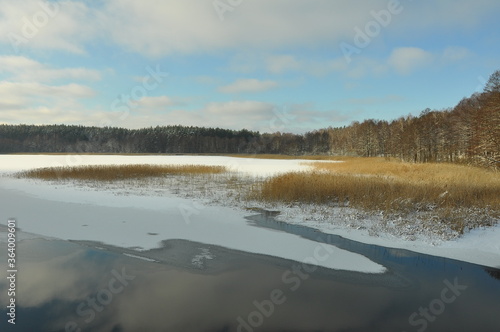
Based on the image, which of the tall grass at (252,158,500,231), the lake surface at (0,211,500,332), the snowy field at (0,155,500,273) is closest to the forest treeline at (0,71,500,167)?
the tall grass at (252,158,500,231)

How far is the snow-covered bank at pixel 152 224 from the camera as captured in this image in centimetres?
776

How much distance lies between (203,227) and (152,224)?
5.97 ft

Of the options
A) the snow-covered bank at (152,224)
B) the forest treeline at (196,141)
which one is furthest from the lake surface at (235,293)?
the forest treeline at (196,141)

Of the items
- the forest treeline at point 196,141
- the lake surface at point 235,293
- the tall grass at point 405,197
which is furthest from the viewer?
the forest treeline at point 196,141

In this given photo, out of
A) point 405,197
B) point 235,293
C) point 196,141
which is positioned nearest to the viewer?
point 235,293

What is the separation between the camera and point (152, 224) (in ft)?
33.8

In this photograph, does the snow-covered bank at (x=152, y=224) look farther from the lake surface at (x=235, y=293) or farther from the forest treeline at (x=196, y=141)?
the forest treeline at (x=196, y=141)

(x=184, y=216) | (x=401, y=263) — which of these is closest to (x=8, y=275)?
(x=184, y=216)

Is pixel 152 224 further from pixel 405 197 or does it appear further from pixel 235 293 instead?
pixel 405 197

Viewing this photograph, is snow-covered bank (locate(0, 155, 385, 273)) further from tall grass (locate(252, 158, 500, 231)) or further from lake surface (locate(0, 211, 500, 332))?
tall grass (locate(252, 158, 500, 231))

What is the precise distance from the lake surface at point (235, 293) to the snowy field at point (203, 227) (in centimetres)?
58

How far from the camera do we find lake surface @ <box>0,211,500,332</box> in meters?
4.55

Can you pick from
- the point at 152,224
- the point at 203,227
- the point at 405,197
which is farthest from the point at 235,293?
the point at 405,197

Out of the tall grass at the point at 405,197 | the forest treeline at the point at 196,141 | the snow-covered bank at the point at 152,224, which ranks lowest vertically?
the snow-covered bank at the point at 152,224
